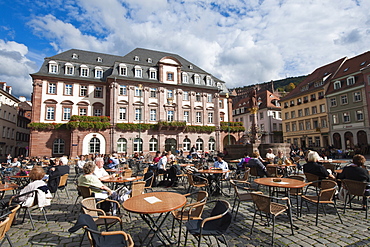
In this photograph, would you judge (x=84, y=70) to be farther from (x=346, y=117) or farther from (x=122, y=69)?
(x=346, y=117)

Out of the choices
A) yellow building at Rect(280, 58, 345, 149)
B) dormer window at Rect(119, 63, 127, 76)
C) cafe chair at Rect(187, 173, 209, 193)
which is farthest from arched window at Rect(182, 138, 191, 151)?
cafe chair at Rect(187, 173, 209, 193)

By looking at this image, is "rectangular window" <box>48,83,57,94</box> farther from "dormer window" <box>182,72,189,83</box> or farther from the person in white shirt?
the person in white shirt

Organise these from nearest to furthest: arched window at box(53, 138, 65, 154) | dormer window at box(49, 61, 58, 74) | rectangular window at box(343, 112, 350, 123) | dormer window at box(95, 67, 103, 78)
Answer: arched window at box(53, 138, 65, 154) < dormer window at box(49, 61, 58, 74) < dormer window at box(95, 67, 103, 78) < rectangular window at box(343, 112, 350, 123)

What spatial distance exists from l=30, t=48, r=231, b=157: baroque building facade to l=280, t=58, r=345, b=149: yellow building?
16523 mm

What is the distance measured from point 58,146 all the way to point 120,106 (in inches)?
363

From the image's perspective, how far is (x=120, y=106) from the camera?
30.0m

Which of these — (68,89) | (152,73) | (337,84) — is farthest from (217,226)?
(337,84)

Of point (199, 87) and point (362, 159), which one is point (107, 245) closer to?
point (362, 159)

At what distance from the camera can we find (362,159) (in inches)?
231

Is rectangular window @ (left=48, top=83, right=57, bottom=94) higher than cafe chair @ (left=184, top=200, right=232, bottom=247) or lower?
higher

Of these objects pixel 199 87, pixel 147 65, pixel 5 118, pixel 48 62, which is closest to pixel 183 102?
pixel 199 87

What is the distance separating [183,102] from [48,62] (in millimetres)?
19237

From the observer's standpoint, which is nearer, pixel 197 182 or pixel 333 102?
pixel 197 182

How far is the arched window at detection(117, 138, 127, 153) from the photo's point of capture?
29250 mm
